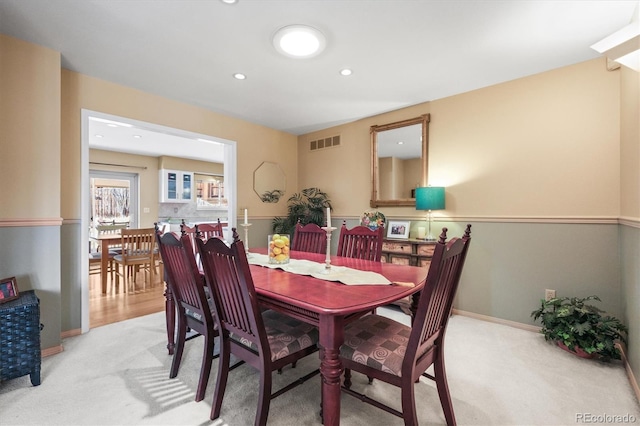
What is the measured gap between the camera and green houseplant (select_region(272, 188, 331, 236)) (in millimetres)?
4465

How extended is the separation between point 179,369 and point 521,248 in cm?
319

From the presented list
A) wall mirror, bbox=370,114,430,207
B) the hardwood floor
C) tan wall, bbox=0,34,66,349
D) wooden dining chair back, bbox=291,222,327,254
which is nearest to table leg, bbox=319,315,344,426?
wooden dining chair back, bbox=291,222,327,254

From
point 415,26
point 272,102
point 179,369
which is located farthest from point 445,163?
point 179,369

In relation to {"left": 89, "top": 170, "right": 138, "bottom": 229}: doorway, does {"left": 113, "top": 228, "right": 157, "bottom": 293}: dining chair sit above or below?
below

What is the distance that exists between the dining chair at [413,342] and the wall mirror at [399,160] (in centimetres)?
221

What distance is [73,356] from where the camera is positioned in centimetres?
232

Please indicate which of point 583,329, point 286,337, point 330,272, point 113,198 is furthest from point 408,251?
point 113,198

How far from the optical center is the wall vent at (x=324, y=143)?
4.42 m

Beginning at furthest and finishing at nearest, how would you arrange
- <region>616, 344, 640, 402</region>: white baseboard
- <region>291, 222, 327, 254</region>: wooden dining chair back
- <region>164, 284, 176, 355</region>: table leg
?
<region>291, 222, 327, 254</region>: wooden dining chair back < <region>164, 284, 176, 355</region>: table leg < <region>616, 344, 640, 402</region>: white baseboard

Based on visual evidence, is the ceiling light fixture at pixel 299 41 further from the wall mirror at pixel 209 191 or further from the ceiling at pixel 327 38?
the wall mirror at pixel 209 191

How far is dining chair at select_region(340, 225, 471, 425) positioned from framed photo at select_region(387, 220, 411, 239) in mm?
2041

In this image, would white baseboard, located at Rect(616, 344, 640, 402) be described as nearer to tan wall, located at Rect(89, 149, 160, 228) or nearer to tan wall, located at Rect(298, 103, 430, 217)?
tan wall, located at Rect(298, 103, 430, 217)

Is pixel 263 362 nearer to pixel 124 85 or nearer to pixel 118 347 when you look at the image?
pixel 118 347

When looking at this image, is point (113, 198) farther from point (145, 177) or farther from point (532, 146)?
point (532, 146)
